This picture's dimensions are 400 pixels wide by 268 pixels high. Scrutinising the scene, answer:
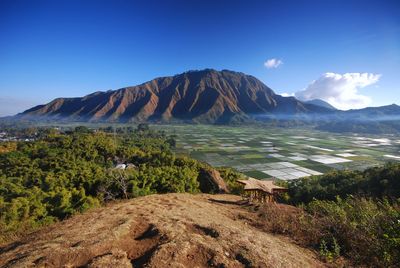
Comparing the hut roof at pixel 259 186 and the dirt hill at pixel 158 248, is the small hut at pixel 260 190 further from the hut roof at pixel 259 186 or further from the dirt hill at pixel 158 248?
the dirt hill at pixel 158 248

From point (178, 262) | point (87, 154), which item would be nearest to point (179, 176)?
point (178, 262)

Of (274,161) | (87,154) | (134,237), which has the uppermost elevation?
(134,237)

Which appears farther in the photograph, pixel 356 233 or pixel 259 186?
pixel 259 186

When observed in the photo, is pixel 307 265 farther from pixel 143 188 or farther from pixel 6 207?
pixel 6 207

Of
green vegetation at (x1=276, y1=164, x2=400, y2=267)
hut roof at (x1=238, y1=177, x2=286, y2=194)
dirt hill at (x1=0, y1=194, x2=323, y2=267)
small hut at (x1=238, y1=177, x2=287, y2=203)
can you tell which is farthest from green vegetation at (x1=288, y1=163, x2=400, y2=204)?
dirt hill at (x1=0, y1=194, x2=323, y2=267)

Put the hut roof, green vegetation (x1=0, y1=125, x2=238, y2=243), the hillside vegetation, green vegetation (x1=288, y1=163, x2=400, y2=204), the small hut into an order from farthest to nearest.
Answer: green vegetation (x1=288, y1=163, x2=400, y2=204)
the small hut
the hut roof
green vegetation (x1=0, y1=125, x2=238, y2=243)
the hillside vegetation

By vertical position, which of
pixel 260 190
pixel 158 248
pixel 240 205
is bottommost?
pixel 240 205

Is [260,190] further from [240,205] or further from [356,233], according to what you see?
[356,233]

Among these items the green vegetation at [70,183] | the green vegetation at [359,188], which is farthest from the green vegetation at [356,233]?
the green vegetation at [359,188]

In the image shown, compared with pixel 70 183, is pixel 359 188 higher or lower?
lower

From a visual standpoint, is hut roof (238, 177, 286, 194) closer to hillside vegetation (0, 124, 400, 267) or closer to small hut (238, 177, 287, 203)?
small hut (238, 177, 287, 203)

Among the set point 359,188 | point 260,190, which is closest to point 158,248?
point 260,190
